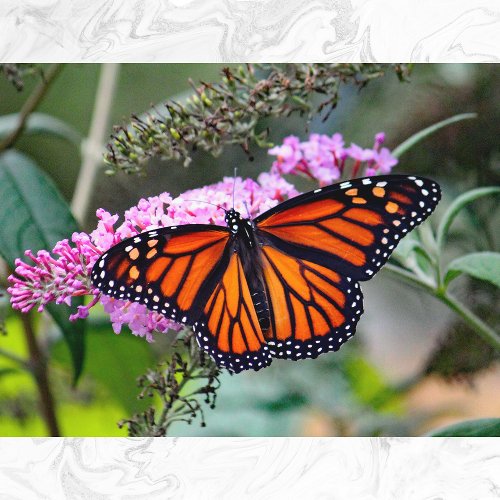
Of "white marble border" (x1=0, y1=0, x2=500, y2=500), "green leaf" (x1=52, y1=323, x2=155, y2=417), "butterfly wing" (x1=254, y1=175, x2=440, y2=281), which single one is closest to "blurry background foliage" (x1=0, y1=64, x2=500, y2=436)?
"green leaf" (x1=52, y1=323, x2=155, y2=417)

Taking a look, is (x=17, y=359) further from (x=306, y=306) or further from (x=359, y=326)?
(x=359, y=326)

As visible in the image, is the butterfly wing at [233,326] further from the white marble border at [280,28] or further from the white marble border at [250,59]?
the white marble border at [280,28]

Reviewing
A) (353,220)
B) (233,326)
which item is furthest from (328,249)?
(233,326)
